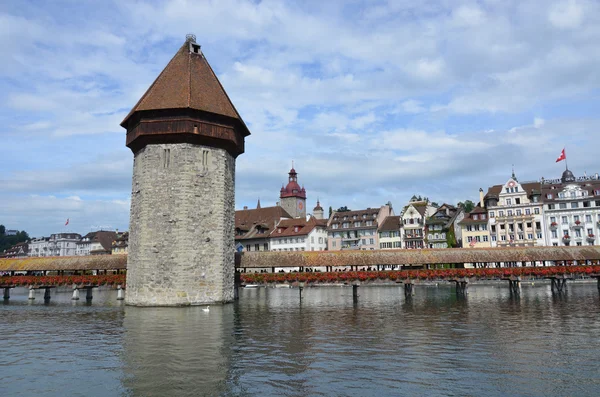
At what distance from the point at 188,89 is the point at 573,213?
49.8 meters

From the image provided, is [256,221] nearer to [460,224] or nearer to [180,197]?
[460,224]

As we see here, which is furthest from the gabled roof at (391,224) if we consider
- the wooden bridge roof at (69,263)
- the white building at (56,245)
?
the white building at (56,245)

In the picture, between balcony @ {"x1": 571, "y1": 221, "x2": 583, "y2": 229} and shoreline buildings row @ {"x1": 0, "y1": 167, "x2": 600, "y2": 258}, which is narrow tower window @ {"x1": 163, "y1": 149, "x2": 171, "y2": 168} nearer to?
shoreline buildings row @ {"x1": 0, "y1": 167, "x2": 600, "y2": 258}

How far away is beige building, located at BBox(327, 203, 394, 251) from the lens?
227 ft

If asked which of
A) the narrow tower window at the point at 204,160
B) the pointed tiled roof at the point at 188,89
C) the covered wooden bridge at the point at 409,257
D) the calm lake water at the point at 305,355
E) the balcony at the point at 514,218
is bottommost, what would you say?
the calm lake water at the point at 305,355

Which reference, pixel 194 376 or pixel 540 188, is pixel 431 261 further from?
pixel 540 188

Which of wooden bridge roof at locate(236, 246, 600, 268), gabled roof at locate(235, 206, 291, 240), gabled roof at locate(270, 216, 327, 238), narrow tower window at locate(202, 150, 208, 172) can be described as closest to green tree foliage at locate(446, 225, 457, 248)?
gabled roof at locate(270, 216, 327, 238)

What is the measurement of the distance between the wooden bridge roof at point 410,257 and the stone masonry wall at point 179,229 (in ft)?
19.2

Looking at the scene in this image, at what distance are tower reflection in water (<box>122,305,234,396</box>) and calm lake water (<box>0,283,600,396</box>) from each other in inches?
1.6

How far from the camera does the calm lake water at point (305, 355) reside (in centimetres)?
1008

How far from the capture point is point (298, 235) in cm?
6744

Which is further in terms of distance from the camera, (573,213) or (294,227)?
(294,227)

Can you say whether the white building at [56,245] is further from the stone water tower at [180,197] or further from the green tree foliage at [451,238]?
the stone water tower at [180,197]

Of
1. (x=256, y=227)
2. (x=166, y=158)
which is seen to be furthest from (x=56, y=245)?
(x=166, y=158)
